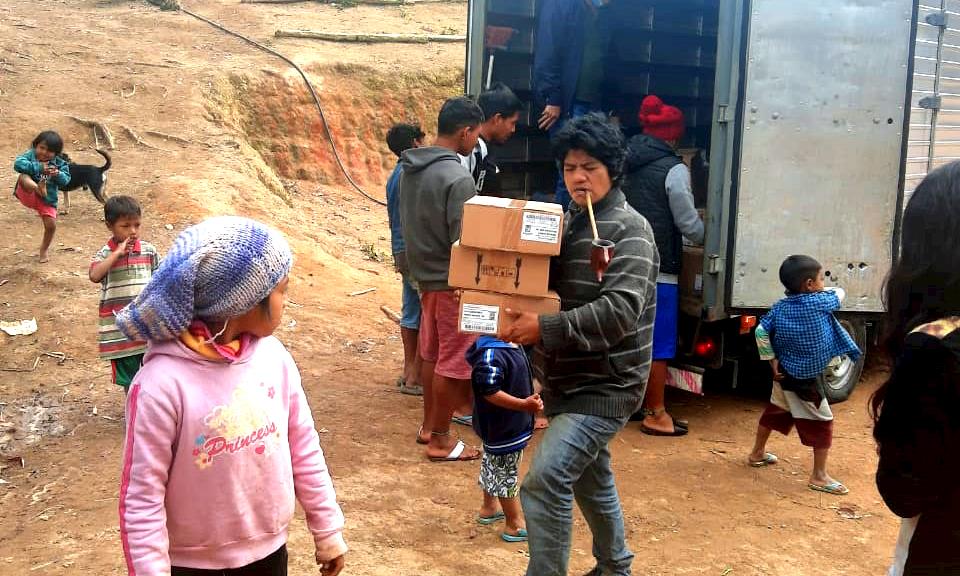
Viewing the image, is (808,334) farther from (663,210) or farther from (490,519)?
(490,519)

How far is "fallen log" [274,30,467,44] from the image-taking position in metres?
15.9

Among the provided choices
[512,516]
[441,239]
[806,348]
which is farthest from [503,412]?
[806,348]

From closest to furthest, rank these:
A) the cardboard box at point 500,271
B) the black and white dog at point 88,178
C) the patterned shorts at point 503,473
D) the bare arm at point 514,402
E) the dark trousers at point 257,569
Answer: the dark trousers at point 257,569 → the cardboard box at point 500,271 → the bare arm at point 514,402 → the patterned shorts at point 503,473 → the black and white dog at point 88,178

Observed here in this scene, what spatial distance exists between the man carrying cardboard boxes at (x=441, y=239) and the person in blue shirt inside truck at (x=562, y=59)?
157cm

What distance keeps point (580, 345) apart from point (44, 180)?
6.33 meters

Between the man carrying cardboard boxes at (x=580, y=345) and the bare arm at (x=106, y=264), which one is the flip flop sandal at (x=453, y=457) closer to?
the man carrying cardboard boxes at (x=580, y=345)

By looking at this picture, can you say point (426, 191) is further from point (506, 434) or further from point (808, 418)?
point (808, 418)

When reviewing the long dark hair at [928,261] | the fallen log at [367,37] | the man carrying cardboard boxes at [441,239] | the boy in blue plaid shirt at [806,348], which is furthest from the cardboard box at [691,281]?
the fallen log at [367,37]

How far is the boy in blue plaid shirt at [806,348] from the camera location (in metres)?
5.00

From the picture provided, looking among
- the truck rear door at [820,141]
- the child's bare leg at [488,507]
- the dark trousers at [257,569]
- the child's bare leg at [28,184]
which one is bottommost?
the child's bare leg at [488,507]

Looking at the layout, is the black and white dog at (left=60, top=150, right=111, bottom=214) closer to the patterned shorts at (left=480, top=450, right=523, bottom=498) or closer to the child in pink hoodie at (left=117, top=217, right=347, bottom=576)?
the patterned shorts at (left=480, top=450, right=523, bottom=498)

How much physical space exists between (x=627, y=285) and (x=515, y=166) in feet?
14.7

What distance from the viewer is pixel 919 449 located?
6.60 ft

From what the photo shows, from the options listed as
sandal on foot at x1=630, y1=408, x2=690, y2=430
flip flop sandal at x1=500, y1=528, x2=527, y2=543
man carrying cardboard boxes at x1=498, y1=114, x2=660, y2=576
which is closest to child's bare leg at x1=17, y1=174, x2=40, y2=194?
sandal on foot at x1=630, y1=408, x2=690, y2=430
